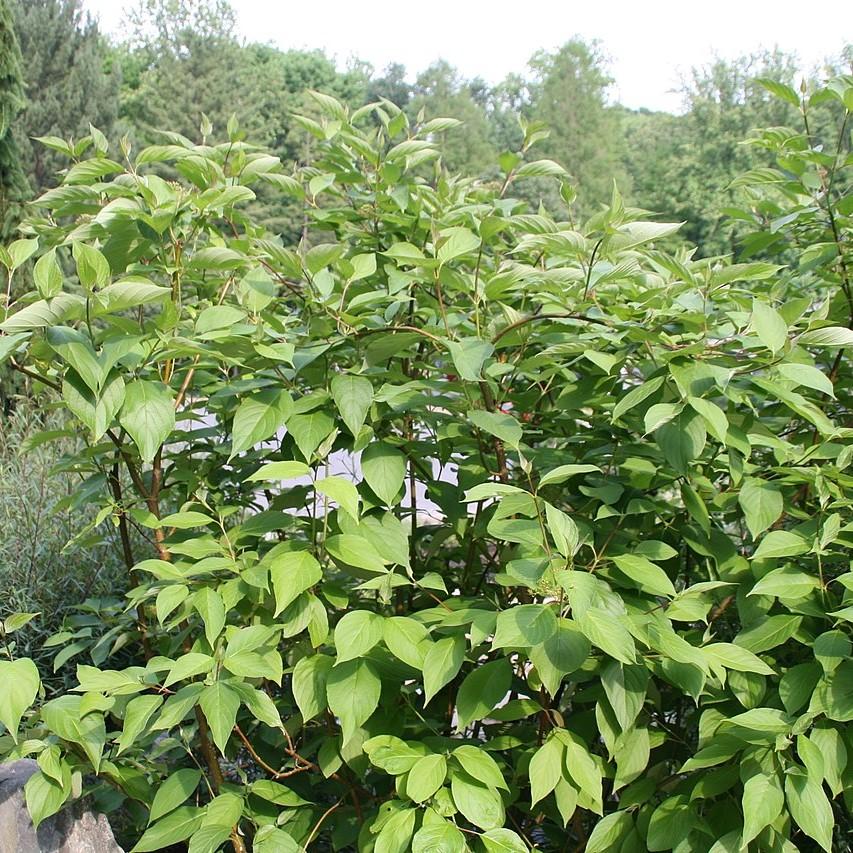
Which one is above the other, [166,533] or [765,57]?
[765,57]

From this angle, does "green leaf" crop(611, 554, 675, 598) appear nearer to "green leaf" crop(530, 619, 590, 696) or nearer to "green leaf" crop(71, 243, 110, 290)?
"green leaf" crop(530, 619, 590, 696)

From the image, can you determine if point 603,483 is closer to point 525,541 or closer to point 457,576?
point 525,541

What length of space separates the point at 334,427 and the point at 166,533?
76 centimetres

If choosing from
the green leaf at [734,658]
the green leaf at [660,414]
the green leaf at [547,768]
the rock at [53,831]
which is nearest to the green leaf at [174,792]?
the rock at [53,831]

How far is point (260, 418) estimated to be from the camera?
1.52 m

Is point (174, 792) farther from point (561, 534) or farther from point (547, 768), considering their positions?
point (561, 534)

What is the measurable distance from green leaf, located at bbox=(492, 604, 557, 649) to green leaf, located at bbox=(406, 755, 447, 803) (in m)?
0.29

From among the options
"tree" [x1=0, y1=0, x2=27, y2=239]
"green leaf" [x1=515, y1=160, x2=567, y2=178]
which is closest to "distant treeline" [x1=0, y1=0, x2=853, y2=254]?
"tree" [x1=0, y1=0, x2=27, y2=239]

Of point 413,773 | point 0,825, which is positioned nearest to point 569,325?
point 413,773

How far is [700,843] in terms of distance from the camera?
1.54 m

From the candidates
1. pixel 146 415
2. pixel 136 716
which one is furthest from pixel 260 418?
pixel 136 716

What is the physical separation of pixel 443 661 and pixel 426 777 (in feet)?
0.60

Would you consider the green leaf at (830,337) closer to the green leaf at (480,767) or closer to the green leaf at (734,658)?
the green leaf at (734,658)

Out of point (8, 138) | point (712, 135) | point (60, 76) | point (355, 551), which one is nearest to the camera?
point (355, 551)
